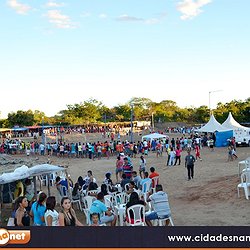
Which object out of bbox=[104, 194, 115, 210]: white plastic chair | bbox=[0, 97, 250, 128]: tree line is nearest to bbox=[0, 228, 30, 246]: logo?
bbox=[104, 194, 115, 210]: white plastic chair

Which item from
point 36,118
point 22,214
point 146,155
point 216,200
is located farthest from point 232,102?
point 22,214

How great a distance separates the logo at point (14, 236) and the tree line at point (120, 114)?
5795cm

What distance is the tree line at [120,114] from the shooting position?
237 feet

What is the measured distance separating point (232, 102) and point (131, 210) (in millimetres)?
73537

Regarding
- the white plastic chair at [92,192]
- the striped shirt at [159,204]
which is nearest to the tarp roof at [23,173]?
the white plastic chair at [92,192]

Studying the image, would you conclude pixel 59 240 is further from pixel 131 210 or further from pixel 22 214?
pixel 131 210

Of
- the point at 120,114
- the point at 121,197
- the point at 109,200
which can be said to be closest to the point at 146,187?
the point at 121,197

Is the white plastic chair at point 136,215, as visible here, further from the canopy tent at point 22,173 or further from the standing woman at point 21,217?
the canopy tent at point 22,173

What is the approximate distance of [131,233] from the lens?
21.7 feet

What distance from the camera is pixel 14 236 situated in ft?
21.6

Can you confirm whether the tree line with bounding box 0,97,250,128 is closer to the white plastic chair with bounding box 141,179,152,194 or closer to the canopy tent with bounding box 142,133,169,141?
the canopy tent with bounding box 142,133,169,141

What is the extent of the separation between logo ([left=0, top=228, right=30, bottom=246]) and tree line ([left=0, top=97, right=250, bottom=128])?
57.9 m

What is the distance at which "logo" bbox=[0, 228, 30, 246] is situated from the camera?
257 inches

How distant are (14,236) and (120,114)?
275ft
